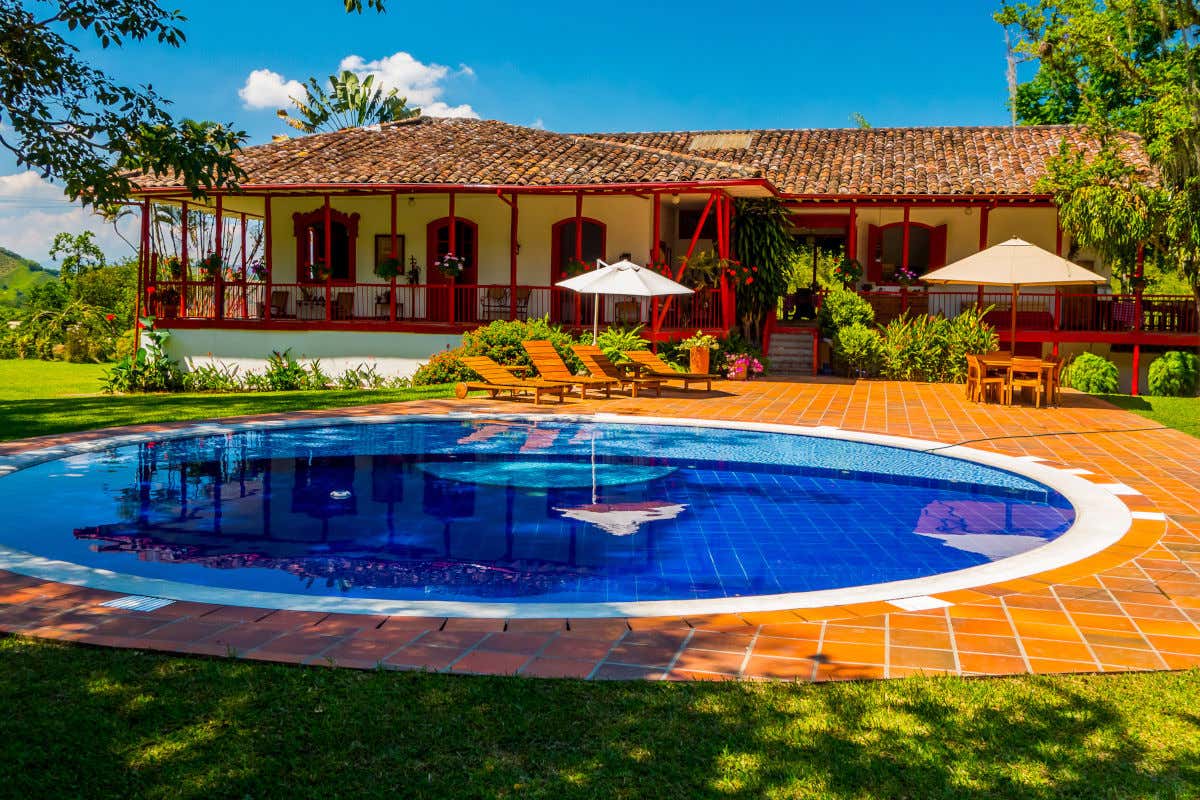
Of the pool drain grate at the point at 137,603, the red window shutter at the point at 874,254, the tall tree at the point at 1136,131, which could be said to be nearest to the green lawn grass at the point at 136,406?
the pool drain grate at the point at 137,603

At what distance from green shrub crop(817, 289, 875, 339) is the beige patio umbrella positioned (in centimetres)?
423

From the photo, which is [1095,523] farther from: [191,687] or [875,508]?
[191,687]

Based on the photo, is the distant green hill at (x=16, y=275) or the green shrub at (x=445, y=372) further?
the distant green hill at (x=16, y=275)

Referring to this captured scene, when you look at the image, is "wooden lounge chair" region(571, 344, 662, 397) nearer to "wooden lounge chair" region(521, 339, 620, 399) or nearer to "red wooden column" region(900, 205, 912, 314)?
"wooden lounge chair" region(521, 339, 620, 399)

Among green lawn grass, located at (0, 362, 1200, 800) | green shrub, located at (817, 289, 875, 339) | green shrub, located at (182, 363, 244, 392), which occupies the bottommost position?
green lawn grass, located at (0, 362, 1200, 800)

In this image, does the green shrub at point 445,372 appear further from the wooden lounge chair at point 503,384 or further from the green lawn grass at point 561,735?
the green lawn grass at point 561,735

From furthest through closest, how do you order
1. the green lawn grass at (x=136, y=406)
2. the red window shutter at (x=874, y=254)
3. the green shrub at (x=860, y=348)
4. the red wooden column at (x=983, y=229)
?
the red window shutter at (x=874, y=254) < the red wooden column at (x=983, y=229) < the green shrub at (x=860, y=348) < the green lawn grass at (x=136, y=406)

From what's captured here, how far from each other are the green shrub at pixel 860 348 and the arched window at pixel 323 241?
11442 mm

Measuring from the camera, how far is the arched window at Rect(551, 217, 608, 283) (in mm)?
22766

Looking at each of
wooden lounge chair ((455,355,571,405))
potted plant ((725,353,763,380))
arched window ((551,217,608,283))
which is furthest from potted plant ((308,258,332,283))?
potted plant ((725,353,763,380))

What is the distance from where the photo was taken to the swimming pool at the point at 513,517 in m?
6.43

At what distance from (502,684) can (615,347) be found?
45.9ft

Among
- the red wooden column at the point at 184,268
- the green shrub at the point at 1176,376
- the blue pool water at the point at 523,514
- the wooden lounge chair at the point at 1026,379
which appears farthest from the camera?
the red wooden column at the point at 184,268

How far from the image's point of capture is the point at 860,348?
64.6 ft
